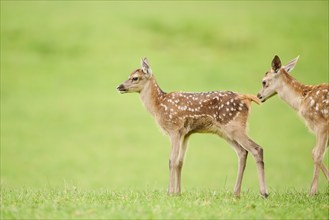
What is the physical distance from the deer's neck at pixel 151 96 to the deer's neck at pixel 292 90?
6.78ft

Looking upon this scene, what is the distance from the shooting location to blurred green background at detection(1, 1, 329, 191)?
30516 mm

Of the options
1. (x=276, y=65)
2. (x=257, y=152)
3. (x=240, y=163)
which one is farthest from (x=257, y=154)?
(x=276, y=65)

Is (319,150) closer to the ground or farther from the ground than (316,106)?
closer to the ground

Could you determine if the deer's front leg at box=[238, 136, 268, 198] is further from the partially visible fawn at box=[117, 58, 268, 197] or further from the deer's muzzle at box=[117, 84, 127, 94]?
the deer's muzzle at box=[117, 84, 127, 94]

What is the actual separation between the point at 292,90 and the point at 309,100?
0.52m

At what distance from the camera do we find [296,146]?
33375 millimetres

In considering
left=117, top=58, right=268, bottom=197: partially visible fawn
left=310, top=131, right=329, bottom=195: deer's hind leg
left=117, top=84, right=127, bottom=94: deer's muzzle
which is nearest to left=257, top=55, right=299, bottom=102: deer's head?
left=117, top=58, right=268, bottom=197: partially visible fawn

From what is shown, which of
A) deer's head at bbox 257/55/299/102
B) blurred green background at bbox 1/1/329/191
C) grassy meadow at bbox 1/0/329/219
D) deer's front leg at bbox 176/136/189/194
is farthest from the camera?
blurred green background at bbox 1/1/329/191

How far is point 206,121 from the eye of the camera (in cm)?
1184

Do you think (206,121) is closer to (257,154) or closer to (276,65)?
(257,154)

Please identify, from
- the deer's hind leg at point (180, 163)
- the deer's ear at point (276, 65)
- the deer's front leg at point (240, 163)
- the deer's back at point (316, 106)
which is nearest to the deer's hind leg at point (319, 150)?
the deer's back at point (316, 106)

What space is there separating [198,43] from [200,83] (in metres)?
6.19

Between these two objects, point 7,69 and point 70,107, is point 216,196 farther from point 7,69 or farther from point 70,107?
point 7,69

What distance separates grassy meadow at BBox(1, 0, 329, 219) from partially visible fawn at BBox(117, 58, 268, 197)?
32.1ft
